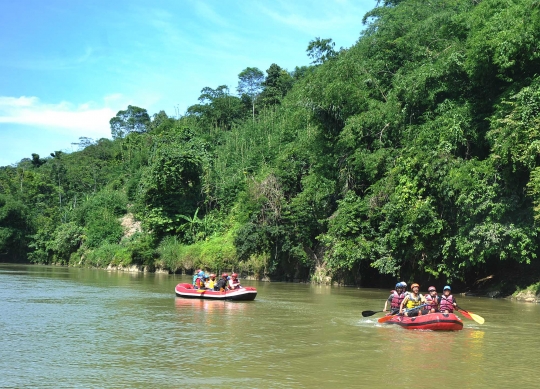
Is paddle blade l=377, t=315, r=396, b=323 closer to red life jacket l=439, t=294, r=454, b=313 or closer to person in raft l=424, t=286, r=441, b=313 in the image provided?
person in raft l=424, t=286, r=441, b=313

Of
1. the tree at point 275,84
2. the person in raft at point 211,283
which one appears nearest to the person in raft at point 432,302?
the person in raft at point 211,283

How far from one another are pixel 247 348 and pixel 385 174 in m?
16.1

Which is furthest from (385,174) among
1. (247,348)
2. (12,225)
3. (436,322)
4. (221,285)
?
(12,225)

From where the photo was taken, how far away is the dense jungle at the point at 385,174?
66.2 feet

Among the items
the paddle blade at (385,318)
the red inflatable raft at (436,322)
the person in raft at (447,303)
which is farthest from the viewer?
the paddle blade at (385,318)

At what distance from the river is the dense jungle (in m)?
4.94

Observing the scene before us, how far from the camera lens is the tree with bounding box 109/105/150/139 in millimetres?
80250

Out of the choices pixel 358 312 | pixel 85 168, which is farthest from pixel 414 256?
pixel 85 168

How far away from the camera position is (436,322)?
1324cm

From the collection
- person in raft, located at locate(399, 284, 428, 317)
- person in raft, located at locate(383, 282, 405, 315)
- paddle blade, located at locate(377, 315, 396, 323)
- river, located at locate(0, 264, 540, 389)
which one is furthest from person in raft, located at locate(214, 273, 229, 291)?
person in raft, located at locate(399, 284, 428, 317)

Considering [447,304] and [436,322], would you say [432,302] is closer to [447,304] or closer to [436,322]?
[447,304]

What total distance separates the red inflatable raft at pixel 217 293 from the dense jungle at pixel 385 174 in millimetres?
7619

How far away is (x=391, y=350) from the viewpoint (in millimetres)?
10906

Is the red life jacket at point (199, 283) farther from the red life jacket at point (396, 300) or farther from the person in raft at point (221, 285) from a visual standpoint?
the red life jacket at point (396, 300)
